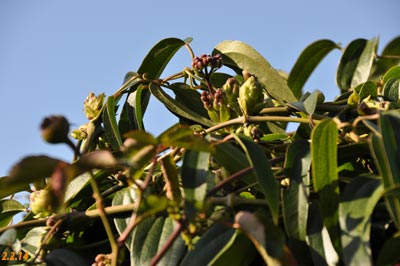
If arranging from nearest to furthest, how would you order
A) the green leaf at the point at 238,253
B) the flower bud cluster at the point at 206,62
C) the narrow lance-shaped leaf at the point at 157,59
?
the green leaf at the point at 238,253
the flower bud cluster at the point at 206,62
the narrow lance-shaped leaf at the point at 157,59

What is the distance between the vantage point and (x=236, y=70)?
98cm

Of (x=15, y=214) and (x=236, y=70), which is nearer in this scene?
(x=15, y=214)

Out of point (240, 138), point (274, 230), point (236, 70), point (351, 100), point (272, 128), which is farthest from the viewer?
point (236, 70)

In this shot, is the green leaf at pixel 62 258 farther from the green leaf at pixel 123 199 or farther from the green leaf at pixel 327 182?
the green leaf at pixel 327 182

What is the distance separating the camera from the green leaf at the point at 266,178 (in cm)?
54

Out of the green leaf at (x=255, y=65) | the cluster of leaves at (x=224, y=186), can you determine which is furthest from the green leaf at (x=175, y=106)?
the green leaf at (x=255, y=65)

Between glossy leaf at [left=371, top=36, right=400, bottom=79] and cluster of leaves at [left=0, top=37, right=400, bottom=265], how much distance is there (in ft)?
0.61

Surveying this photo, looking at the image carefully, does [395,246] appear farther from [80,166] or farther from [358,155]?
[80,166]

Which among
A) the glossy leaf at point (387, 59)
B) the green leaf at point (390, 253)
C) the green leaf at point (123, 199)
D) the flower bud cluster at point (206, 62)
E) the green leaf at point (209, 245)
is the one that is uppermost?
the flower bud cluster at point (206, 62)

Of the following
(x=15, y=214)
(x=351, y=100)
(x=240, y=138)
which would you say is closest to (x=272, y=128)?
(x=351, y=100)

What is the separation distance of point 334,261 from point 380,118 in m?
0.14

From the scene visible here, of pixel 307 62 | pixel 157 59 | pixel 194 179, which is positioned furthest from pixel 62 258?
pixel 307 62

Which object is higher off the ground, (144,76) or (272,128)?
(144,76)

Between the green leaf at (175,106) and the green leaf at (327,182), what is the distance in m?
0.30
